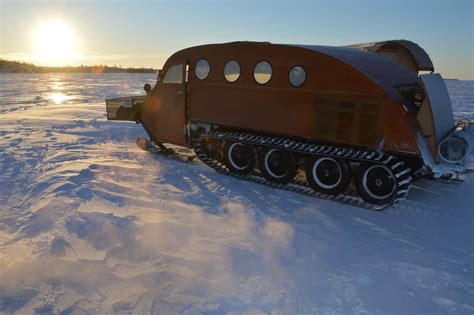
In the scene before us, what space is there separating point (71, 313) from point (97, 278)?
2.06ft

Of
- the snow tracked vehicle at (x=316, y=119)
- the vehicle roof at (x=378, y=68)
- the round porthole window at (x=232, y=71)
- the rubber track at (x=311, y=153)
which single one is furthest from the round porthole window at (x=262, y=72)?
the rubber track at (x=311, y=153)

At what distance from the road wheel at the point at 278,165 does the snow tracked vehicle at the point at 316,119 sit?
2 centimetres

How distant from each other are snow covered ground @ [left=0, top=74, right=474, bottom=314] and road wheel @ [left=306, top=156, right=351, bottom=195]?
50 cm

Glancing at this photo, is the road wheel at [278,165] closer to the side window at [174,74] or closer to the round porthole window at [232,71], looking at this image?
the round porthole window at [232,71]

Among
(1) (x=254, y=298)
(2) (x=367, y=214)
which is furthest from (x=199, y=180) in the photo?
(1) (x=254, y=298)

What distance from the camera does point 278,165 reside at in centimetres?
880

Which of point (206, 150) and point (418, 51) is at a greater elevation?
point (418, 51)

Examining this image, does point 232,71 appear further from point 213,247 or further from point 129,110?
point 213,247

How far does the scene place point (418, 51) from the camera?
455 inches

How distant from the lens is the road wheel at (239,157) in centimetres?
921

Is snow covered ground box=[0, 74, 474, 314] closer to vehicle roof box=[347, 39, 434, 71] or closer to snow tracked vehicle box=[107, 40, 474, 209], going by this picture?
snow tracked vehicle box=[107, 40, 474, 209]

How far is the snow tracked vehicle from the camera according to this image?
23.9ft

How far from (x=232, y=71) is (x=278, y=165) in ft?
8.45

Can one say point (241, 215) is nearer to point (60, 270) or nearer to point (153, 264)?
point (153, 264)
